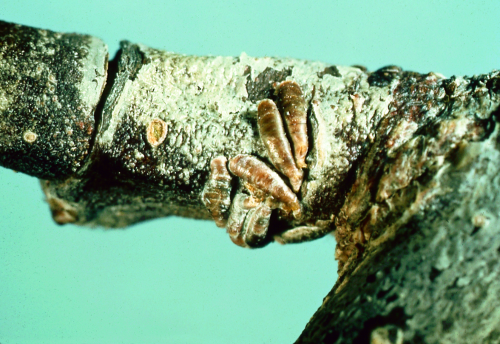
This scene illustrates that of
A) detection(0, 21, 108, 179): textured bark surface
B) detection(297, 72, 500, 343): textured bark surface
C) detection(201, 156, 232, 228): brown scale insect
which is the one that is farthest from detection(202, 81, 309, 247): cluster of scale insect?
detection(0, 21, 108, 179): textured bark surface

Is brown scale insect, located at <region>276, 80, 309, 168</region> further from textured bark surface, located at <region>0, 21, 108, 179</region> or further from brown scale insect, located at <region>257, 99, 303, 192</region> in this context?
textured bark surface, located at <region>0, 21, 108, 179</region>

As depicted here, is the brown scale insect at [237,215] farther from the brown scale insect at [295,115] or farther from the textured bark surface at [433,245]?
the textured bark surface at [433,245]

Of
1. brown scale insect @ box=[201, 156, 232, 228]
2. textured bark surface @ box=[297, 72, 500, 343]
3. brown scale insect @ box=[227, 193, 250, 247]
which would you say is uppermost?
brown scale insect @ box=[201, 156, 232, 228]

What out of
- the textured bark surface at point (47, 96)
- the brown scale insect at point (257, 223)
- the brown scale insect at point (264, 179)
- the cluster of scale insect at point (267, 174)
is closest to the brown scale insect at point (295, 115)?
the cluster of scale insect at point (267, 174)

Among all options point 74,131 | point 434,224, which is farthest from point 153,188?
point 434,224

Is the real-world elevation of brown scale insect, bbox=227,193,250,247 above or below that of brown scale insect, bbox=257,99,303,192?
below

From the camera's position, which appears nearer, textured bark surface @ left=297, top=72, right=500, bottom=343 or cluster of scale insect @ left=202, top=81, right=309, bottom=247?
textured bark surface @ left=297, top=72, right=500, bottom=343

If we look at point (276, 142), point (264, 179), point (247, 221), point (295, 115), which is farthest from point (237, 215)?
point (295, 115)

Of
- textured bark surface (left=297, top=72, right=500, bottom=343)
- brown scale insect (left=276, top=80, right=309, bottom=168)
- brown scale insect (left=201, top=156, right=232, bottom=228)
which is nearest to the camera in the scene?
textured bark surface (left=297, top=72, right=500, bottom=343)

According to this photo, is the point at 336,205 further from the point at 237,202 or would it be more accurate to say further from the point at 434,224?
the point at 434,224

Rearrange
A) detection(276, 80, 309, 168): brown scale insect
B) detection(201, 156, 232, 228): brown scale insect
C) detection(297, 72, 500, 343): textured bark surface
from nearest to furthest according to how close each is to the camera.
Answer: detection(297, 72, 500, 343): textured bark surface → detection(276, 80, 309, 168): brown scale insect → detection(201, 156, 232, 228): brown scale insect
